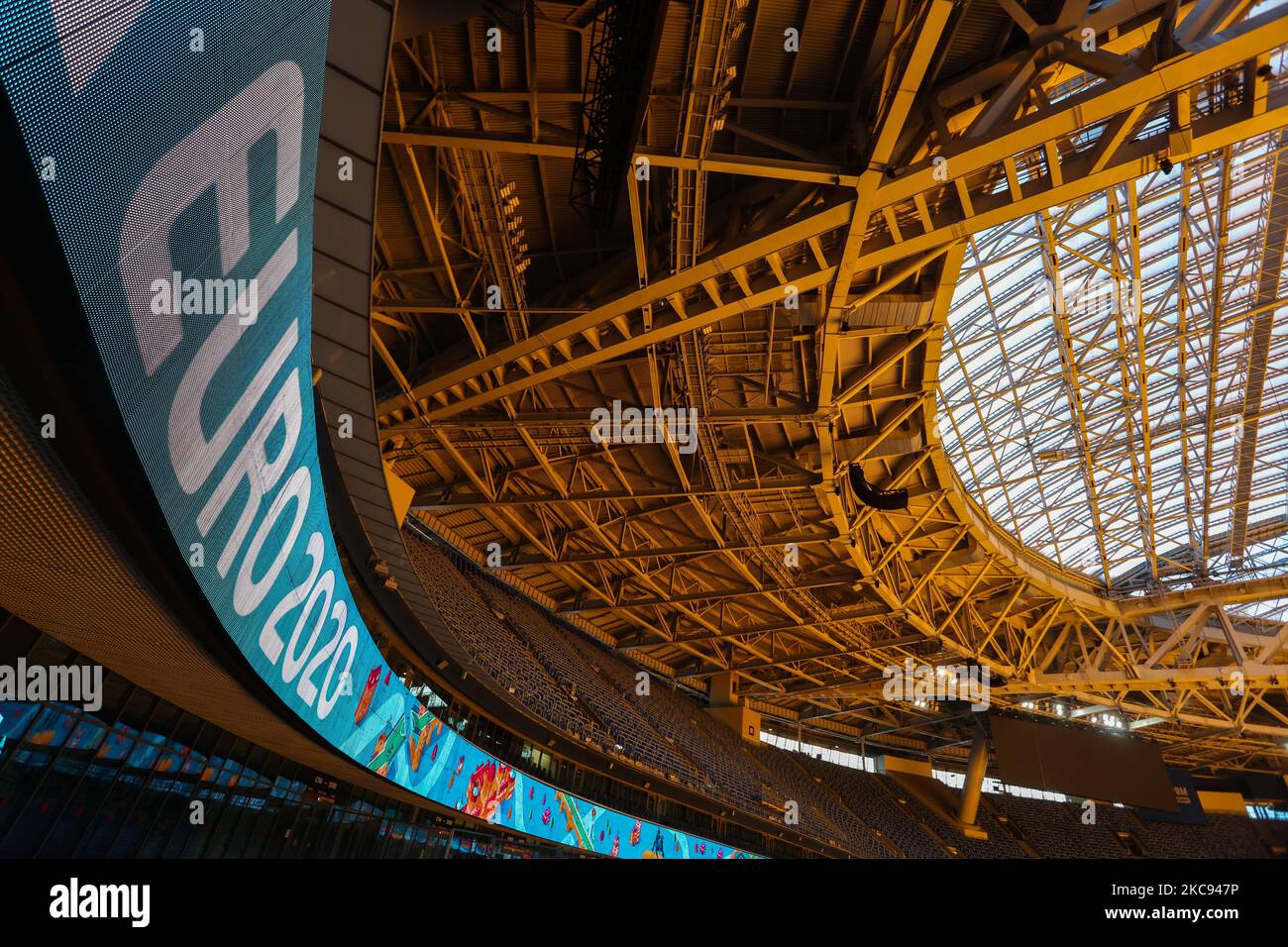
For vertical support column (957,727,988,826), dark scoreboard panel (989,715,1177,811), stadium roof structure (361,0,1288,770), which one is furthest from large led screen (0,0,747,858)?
vertical support column (957,727,988,826)

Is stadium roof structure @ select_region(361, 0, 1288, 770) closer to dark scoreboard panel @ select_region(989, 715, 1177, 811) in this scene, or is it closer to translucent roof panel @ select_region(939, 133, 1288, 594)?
translucent roof panel @ select_region(939, 133, 1288, 594)

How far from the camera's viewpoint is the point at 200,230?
348 centimetres

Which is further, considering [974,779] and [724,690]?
[974,779]

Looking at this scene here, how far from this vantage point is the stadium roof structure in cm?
1039

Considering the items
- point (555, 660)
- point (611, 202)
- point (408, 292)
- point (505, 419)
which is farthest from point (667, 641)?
point (611, 202)

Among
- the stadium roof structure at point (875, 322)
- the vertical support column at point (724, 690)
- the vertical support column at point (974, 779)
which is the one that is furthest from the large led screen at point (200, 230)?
the vertical support column at point (974, 779)

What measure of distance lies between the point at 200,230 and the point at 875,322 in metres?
14.3

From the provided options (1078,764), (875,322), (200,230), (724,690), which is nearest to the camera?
(200,230)

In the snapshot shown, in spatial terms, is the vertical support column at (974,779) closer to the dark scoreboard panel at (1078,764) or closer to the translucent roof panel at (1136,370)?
the dark scoreboard panel at (1078,764)

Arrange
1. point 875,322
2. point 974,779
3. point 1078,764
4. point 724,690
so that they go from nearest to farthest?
point 875,322 → point 724,690 → point 1078,764 → point 974,779

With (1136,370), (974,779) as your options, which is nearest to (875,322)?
(1136,370)

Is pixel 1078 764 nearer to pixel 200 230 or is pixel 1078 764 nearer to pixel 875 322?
pixel 875 322

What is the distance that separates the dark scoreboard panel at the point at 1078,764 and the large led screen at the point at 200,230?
162ft

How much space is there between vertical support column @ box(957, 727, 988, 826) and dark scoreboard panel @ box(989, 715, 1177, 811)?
1.23 meters
